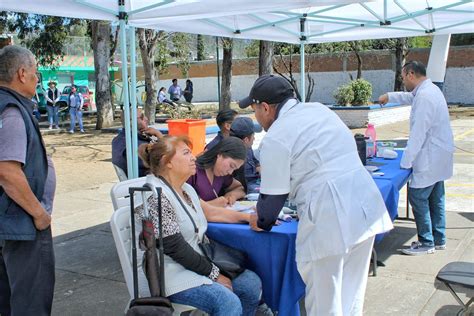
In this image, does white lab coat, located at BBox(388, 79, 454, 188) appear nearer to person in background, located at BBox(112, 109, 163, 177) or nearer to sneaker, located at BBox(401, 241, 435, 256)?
sneaker, located at BBox(401, 241, 435, 256)

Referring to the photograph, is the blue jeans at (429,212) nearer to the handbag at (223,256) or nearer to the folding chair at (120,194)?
the handbag at (223,256)

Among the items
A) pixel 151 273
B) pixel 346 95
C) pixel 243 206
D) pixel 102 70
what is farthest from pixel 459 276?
pixel 102 70

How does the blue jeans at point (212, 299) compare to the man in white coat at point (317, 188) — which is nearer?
the man in white coat at point (317, 188)

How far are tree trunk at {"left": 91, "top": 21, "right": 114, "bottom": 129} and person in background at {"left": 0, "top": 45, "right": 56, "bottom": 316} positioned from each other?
1479cm

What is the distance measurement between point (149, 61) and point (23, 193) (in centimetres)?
1275

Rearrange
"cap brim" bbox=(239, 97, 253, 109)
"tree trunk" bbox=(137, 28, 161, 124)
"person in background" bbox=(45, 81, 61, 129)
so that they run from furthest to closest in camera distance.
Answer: "person in background" bbox=(45, 81, 61, 129) → "tree trunk" bbox=(137, 28, 161, 124) → "cap brim" bbox=(239, 97, 253, 109)

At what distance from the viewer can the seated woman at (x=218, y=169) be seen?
12.2 feet

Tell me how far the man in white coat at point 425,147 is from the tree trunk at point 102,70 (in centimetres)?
1384

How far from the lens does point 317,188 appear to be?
2506 mm

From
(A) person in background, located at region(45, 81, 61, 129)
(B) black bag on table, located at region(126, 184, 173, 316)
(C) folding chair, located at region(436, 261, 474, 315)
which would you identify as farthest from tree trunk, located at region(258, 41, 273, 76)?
A: (B) black bag on table, located at region(126, 184, 173, 316)

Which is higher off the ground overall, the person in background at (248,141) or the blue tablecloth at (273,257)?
the person in background at (248,141)

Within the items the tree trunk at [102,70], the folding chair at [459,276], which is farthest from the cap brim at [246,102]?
the tree trunk at [102,70]

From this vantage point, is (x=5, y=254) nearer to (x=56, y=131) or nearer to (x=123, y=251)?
(x=123, y=251)

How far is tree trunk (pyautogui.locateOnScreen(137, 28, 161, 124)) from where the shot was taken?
14.4m
